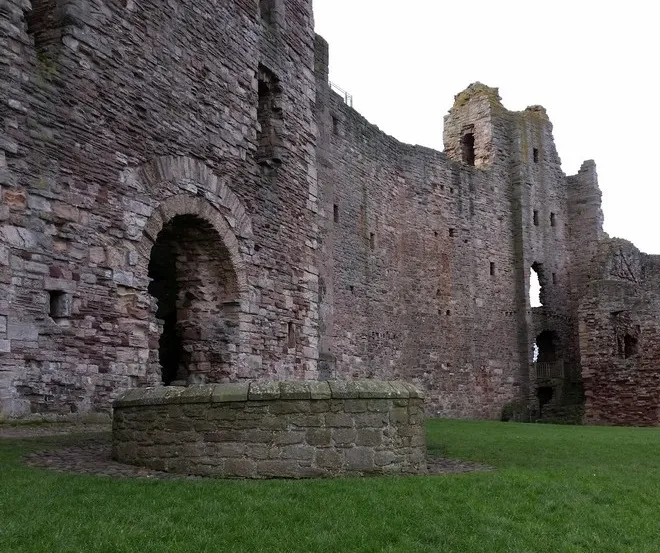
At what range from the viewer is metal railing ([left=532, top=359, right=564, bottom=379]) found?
30.0 m

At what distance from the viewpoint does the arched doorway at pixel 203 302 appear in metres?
13.0

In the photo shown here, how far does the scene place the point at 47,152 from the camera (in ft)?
31.7

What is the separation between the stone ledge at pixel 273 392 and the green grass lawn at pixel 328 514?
86cm

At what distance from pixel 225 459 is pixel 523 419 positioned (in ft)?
71.5

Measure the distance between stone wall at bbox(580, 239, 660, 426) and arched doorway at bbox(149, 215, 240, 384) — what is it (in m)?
15.1

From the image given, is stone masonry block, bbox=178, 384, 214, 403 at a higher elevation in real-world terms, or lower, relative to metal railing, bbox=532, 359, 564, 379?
lower

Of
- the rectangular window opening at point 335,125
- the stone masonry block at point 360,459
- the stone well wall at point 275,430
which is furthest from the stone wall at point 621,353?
the stone masonry block at point 360,459

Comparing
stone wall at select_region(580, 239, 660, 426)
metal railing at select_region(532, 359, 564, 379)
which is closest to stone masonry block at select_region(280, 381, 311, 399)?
stone wall at select_region(580, 239, 660, 426)

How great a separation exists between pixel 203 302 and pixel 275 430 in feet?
20.1

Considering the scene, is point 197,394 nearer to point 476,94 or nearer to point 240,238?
point 240,238

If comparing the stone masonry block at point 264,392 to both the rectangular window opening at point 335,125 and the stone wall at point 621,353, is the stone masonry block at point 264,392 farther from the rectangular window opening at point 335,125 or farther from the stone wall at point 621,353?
the stone wall at point 621,353

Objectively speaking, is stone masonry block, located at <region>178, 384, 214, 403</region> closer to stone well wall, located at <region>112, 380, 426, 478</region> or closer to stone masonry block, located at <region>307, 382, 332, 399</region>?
stone well wall, located at <region>112, 380, 426, 478</region>

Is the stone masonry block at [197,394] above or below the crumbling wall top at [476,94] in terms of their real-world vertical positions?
below

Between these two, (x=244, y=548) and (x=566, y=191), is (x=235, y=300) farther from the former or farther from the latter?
(x=566, y=191)
